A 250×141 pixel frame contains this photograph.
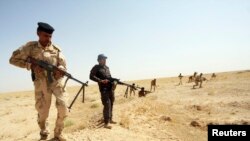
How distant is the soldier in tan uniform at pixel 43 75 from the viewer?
6168 mm

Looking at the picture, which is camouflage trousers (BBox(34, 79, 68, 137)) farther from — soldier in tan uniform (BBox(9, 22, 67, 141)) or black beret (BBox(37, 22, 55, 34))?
black beret (BBox(37, 22, 55, 34))

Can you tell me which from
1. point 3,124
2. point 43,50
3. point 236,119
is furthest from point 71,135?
point 3,124

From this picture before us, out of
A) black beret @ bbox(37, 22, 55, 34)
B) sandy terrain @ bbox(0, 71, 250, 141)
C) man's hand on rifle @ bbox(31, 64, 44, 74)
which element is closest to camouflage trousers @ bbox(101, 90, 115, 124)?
sandy terrain @ bbox(0, 71, 250, 141)

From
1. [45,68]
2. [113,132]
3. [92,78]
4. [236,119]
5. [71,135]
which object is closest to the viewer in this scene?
[45,68]

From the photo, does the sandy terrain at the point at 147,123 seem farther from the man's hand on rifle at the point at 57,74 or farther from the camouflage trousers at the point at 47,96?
the man's hand on rifle at the point at 57,74

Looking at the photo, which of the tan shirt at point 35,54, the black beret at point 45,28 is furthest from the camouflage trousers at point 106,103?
the black beret at point 45,28

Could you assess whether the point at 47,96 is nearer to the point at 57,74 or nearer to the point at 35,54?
the point at 57,74

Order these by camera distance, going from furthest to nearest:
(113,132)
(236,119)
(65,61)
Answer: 1. (236,119)
2. (113,132)
3. (65,61)

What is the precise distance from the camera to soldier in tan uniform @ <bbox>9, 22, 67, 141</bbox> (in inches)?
243

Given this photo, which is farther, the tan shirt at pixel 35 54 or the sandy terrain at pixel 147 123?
the sandy terrain at pixel 147 123

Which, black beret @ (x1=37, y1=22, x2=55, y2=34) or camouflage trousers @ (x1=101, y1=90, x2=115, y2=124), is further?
camouflage trousers @ (x1=101, y1=90, x2=115, y2=124)

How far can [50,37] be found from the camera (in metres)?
6.29

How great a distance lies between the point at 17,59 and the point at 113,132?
313 cm

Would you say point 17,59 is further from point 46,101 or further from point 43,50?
point 46,101
